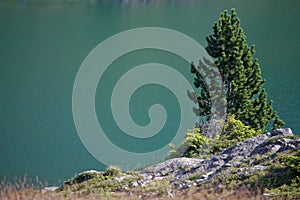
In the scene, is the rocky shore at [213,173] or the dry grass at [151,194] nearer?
the dry grass at [151,194]

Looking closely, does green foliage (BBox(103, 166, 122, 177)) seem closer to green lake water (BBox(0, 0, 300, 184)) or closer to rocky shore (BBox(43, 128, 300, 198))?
rocky shore (BBox(43, 128, 300, 198))

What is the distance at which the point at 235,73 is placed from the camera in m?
24.2

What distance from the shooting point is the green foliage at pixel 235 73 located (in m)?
24.3

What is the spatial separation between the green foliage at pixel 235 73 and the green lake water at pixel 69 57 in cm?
811

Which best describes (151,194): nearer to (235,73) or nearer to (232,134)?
(232,134)

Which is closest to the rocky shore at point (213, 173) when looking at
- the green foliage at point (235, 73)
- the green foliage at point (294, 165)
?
the green foliage at point (294, 165)

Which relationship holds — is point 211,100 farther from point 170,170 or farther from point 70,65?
point 70,65

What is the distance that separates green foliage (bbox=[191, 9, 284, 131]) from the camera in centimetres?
2434

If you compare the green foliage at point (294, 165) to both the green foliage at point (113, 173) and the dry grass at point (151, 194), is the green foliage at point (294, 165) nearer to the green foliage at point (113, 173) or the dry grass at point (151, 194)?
the dry grass at point (151, 194)

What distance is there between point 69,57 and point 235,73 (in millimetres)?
38237

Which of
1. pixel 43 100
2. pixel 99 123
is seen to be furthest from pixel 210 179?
pixel 43 100

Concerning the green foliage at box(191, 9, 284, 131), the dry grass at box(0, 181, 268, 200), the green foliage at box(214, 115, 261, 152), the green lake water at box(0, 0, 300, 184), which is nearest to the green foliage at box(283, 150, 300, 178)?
the dry grass at box(0, 181, 268, 200)

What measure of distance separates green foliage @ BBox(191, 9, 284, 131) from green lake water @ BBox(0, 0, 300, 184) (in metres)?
8.11

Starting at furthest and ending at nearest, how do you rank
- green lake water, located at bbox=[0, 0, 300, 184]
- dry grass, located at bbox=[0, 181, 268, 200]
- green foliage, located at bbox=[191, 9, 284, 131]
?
green lake water, located at bbox=[0, 0, 300, 184], green foliage, located at bbox=[191, 9, 284, 131], dry grass, located at bbox=[0, 181, 268, 200]
